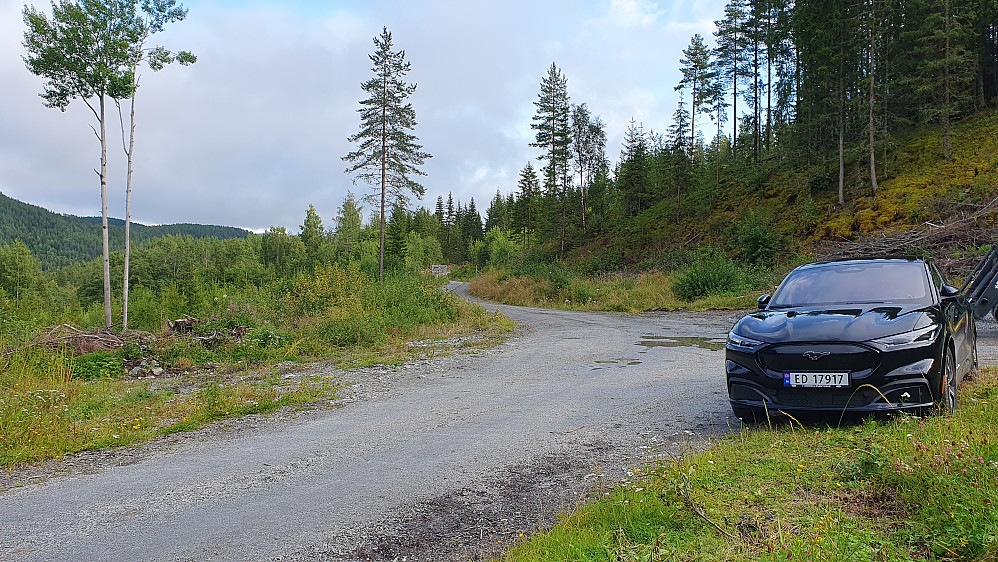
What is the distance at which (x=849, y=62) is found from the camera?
28219mm

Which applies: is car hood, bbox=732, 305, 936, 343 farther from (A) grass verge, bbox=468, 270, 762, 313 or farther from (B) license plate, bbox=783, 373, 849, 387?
(A) grass verge, bbox=468, 270, 762, 313

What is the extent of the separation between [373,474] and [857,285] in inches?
218

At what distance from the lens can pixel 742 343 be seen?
5.34m

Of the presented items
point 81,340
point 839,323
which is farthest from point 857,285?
point 81,340

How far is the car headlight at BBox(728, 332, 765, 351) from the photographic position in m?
5.20

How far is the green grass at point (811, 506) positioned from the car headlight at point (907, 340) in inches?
24.9

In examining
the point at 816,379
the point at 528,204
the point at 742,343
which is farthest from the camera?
the point at 528,204

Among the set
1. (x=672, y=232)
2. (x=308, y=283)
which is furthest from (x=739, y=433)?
(x=672, y=232)

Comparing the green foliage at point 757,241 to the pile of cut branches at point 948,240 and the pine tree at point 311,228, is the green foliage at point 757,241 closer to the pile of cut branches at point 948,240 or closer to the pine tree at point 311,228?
the pile of cut branches at point 948,240

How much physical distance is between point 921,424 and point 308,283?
16075 mm

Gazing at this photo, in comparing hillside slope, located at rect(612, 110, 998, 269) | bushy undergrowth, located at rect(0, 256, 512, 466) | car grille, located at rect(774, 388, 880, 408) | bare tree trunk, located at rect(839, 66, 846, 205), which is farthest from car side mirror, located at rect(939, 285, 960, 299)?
bare tree trunk, located at rect(839, 66, 846, 205)

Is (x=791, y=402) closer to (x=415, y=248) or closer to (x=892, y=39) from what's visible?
(x=892, y=39)

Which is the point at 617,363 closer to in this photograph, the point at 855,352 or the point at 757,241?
the point at 855,352

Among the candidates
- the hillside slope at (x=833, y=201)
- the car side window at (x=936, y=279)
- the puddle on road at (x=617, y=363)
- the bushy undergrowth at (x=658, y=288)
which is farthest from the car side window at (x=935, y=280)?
the hillside slope at (x=833, y=201)
